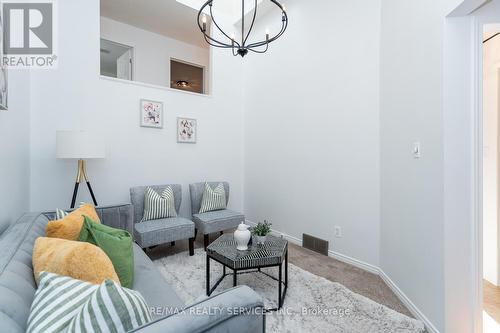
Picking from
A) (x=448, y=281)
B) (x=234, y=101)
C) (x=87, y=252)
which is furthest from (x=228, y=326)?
(x=234, y=101)

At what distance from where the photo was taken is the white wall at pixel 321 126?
2.57 meters

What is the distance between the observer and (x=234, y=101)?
4.14 m

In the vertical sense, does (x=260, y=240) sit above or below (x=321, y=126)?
below

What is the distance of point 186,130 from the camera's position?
3.64 meters

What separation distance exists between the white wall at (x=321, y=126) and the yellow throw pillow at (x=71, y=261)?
237 cm

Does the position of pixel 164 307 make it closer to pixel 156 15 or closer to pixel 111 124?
pixel 111 124

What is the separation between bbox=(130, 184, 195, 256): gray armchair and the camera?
2.59 meters

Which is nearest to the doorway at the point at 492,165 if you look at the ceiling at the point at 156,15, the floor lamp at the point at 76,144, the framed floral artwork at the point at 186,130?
the framed floral artwork at the point at 186,130

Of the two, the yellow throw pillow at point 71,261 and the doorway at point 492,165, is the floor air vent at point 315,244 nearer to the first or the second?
the doorway at point 492,165

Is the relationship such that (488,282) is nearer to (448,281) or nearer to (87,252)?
(448,281)

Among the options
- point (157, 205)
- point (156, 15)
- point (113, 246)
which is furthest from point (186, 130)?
point (113, 246)

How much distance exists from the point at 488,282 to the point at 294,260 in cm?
170

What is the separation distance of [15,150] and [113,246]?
1616 millimetres

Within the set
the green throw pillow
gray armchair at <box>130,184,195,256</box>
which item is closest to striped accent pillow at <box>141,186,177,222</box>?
gray armchair at <box>130,184,195,256</box>
